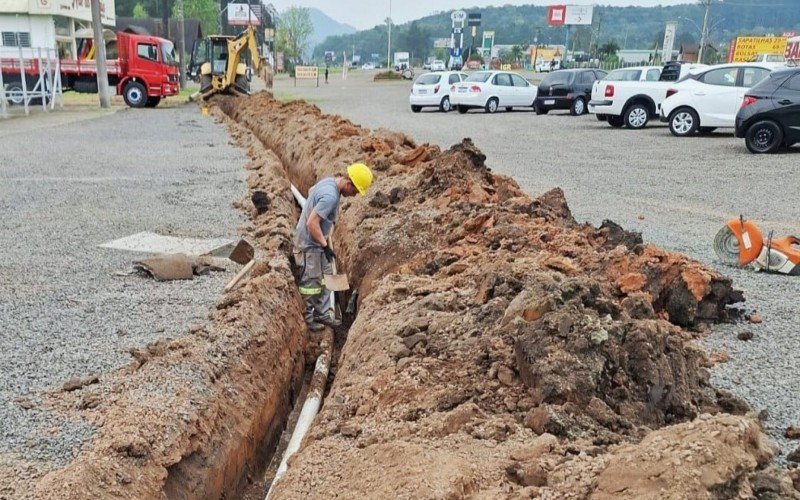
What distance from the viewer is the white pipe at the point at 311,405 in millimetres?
4077

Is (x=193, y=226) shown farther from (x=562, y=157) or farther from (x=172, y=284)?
(x=562, y=157)

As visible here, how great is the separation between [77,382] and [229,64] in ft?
77.0

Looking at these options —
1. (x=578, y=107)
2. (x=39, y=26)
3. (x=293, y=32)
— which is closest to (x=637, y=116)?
(x=578, y=107)

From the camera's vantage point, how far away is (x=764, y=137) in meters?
13.0

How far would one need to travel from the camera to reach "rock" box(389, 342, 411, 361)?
417cm

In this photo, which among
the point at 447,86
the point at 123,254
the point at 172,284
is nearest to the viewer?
the point at 172,284

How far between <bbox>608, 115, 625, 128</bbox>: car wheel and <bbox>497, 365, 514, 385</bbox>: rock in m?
16.4

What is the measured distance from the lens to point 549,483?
2.55 m

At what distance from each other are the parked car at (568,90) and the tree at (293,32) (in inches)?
2568

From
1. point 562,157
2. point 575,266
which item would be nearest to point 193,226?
point 575,266

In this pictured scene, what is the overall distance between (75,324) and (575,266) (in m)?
3.76

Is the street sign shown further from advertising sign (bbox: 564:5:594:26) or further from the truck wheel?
the truck wheel

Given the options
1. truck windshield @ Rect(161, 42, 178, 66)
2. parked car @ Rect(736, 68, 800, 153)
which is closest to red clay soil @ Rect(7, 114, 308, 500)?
parked car @ Rect(736, 68, 800, 153)

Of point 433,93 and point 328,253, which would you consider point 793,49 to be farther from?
point 328,253
